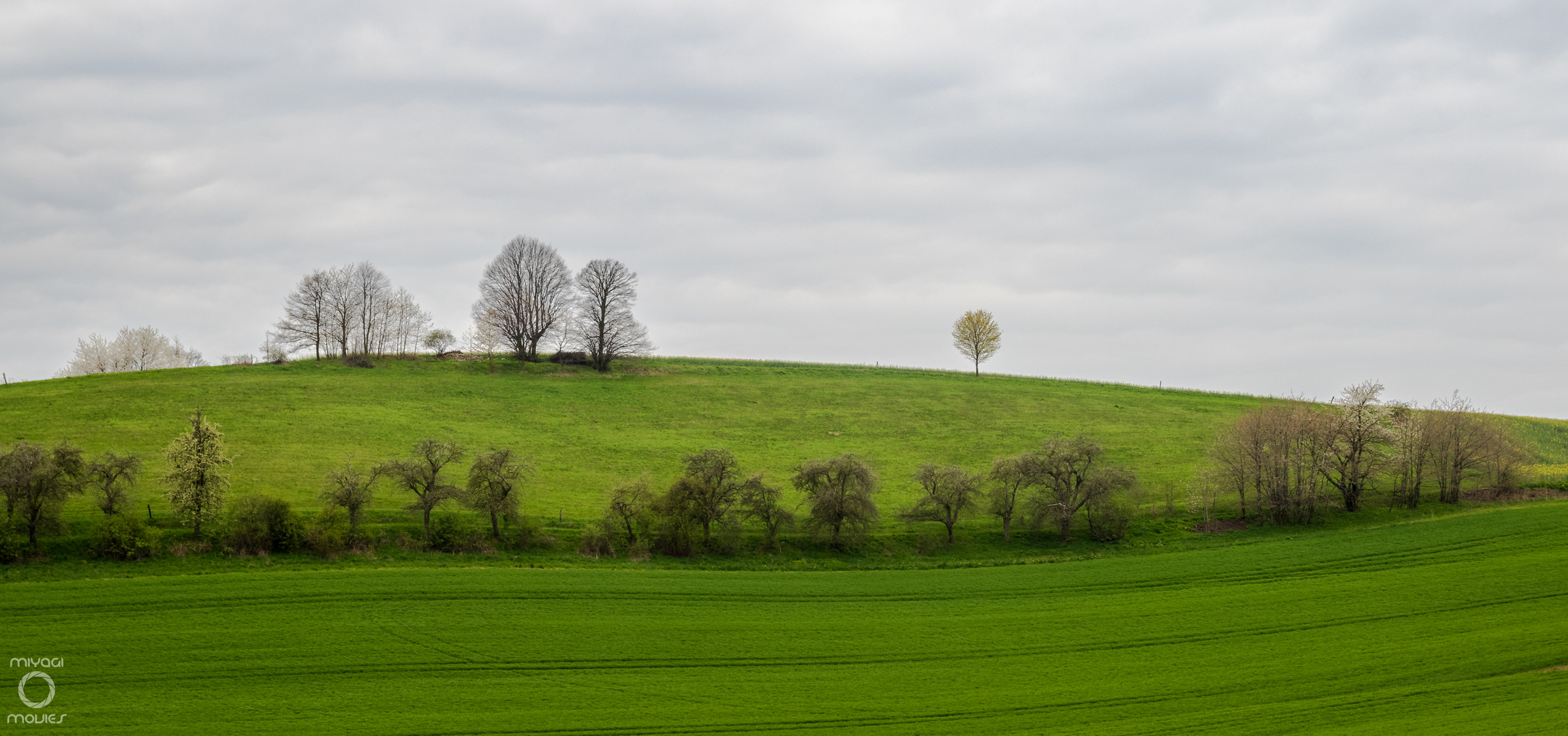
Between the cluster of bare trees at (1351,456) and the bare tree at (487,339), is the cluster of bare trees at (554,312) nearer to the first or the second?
the bare tree at (487,339)

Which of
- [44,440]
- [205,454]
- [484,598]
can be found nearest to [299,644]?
[484,598]

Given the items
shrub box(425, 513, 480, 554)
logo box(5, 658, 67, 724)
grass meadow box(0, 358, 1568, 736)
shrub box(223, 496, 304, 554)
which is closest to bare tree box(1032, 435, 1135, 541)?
grass meadow box(0, 358, 1568, 736)

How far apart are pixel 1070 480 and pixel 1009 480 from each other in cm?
355

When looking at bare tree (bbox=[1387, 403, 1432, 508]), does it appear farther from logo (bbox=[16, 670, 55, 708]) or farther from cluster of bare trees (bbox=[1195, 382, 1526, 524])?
logo (bbox=[16, 670, 55, 708])

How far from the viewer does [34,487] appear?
3672cm

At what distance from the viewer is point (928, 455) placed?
2393 inches

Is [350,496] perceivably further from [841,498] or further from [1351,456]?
[1351,456]

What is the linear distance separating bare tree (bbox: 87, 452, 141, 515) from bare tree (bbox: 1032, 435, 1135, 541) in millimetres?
44529

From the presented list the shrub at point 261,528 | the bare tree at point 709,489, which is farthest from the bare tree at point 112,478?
the bare tree at point 709,489

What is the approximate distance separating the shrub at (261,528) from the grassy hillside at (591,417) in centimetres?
471

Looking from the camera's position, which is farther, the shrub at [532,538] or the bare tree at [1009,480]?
the bare tree at [1009,480]

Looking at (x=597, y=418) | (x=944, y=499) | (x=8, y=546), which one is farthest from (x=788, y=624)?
(x=597, y=418)

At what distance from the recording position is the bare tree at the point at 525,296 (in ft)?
283

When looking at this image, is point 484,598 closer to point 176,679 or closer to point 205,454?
point 176,679
